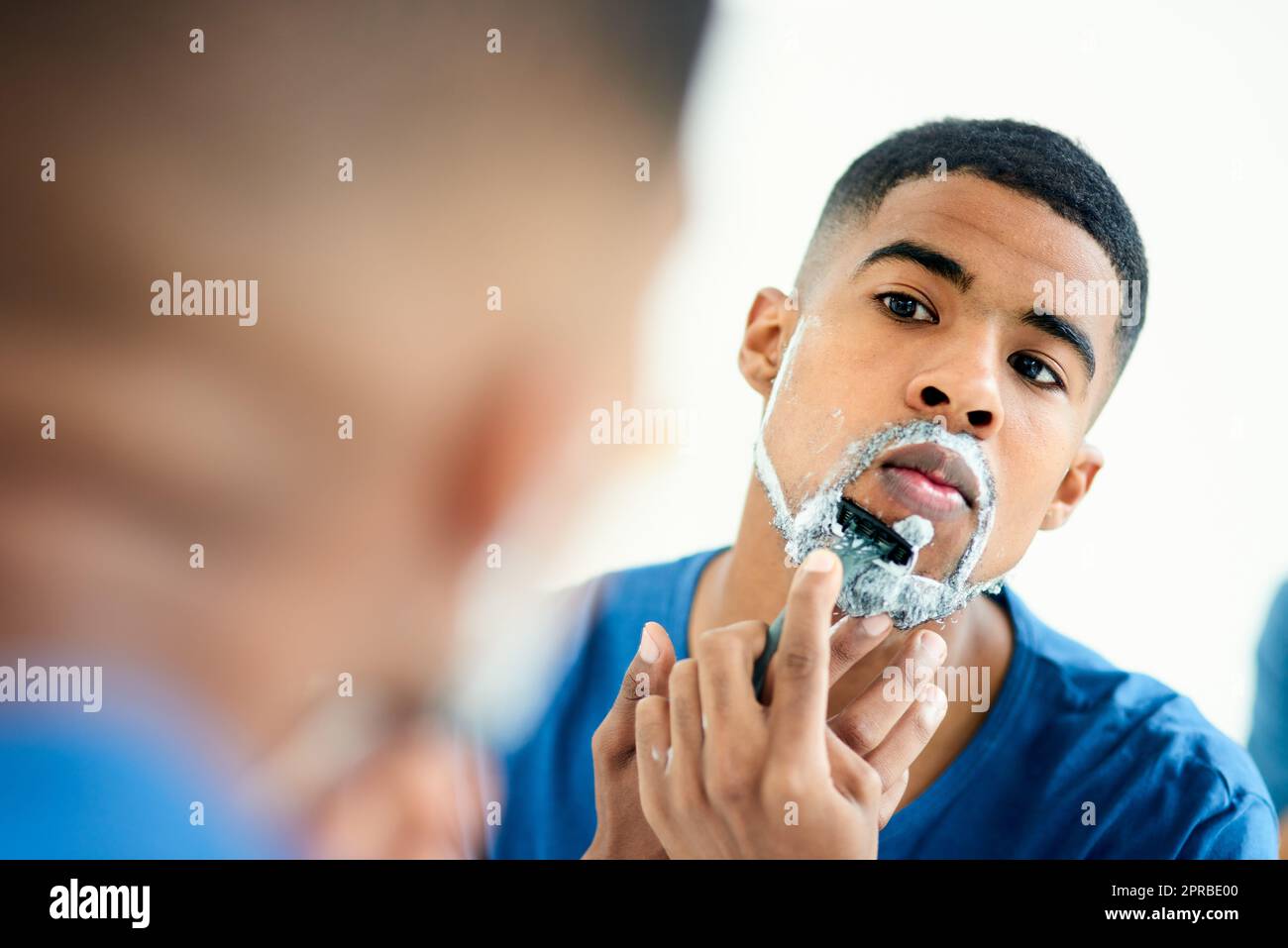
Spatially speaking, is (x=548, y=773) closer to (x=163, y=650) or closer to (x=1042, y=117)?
(x=163, y=650)

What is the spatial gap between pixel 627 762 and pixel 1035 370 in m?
0.52

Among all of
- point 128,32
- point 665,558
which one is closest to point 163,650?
point 665,558

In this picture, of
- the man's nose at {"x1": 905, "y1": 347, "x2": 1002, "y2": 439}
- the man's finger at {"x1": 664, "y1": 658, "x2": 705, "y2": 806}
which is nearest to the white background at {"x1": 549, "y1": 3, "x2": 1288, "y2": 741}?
the man's nose at {"x1": 905, "y1": 347, "x2": 1002, "y2": 439}

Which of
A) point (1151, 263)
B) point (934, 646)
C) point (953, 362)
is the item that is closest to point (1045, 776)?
point (934, 646)

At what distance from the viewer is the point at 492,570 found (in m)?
1.02

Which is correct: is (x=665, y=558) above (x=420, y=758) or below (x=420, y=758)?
above

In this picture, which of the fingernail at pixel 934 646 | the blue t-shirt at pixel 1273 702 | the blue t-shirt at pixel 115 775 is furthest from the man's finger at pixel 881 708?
the blue t-shirt at pixel 115 775

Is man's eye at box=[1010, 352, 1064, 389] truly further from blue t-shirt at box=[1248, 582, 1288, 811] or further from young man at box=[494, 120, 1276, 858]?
blue t-shirt at box=[1248, 582, 1288, 811]

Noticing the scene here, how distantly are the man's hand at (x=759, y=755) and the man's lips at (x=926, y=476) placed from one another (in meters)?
0.18

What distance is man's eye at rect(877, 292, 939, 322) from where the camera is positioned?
2.73ft

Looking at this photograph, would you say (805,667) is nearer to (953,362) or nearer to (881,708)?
(881,708)

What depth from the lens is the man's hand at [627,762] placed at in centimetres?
77

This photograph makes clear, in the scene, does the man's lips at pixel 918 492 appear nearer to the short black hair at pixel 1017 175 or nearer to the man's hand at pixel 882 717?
the man's hand at pixel 882 717
